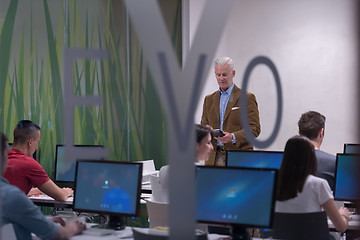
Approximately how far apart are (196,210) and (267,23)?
1559 millimetres

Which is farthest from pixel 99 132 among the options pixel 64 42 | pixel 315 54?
pixel 315 54

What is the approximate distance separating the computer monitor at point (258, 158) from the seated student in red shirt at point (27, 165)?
1.54m

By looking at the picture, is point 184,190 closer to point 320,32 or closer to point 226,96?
point 226,96

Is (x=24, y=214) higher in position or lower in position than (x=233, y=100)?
lower

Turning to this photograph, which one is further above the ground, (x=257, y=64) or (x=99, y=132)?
(x=257, y=64)

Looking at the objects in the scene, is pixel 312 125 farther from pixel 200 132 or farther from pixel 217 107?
pixel 200 132

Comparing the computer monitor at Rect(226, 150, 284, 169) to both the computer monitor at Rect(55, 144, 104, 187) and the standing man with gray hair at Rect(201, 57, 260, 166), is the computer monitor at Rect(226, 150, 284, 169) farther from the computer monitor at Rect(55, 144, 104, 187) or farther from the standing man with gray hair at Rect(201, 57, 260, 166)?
the computer monitor at Rect(55, 144, 104, 187)

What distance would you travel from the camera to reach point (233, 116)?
3703mm

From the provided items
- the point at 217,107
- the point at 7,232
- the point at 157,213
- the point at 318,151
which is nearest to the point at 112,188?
the point at 157,213

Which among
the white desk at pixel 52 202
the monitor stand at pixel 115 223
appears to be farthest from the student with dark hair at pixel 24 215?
the white desk at pixel 52 202

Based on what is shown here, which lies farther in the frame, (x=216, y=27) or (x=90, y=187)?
(x=90, y=187)

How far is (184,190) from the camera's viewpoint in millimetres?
3248

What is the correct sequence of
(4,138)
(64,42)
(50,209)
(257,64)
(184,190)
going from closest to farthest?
(184,190), (257,64), (4,138), (64,42), (50,209)

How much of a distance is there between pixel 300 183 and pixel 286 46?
1267 millimetres
